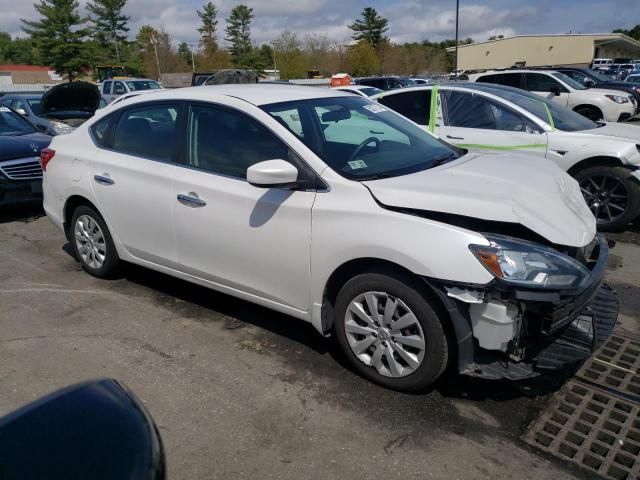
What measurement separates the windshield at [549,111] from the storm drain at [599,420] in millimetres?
3919

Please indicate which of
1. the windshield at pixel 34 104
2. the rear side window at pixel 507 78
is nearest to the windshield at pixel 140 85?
the windshield at pixel 34 104

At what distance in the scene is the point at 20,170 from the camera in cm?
691

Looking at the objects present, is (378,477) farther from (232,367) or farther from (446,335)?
(232,367)

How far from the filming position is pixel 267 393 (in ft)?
10.5

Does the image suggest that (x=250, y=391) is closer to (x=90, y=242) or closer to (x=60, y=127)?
(x=90, y=242)

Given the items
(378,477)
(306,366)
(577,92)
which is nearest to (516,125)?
(306,366)

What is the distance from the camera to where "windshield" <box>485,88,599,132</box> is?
22.1 ft

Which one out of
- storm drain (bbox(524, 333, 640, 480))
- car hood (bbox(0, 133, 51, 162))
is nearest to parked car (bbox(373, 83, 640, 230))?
storm drain (bbox(524, 333, 640, 480))

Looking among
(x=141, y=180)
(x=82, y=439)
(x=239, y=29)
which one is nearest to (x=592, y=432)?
(x=82, y=439)

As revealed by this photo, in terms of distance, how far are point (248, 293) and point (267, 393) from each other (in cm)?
75

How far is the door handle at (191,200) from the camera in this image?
12.3ft

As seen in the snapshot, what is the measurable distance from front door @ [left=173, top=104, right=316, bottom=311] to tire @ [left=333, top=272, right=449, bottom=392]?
359 mm

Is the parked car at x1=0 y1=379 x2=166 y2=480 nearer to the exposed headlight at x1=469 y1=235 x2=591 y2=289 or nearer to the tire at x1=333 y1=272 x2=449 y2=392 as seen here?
the tire at x1=333 y1=272 x2=449 y2=392

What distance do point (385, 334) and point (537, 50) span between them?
2434 inches
